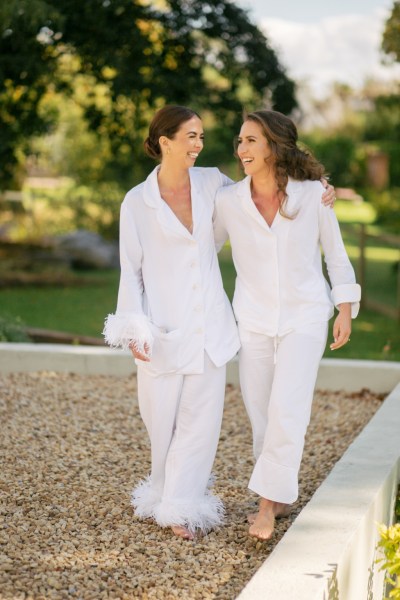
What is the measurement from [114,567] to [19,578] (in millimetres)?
371

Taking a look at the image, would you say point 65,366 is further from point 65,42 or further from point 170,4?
point 170,4

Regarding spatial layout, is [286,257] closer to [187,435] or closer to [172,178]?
[172,178]

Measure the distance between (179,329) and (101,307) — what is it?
27.0 feet

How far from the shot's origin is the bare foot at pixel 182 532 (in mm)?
3982

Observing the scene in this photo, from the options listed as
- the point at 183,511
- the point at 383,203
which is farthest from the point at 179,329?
the point at 383,203

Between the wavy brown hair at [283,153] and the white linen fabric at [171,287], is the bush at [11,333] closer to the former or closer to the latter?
the white linen fabric at [171,287]

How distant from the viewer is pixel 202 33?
1125 cm

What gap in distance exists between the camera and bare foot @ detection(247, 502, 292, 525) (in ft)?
13.6

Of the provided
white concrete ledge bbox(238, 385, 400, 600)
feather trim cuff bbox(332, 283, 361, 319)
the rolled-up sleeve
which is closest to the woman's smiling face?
the rolled-up sleeve

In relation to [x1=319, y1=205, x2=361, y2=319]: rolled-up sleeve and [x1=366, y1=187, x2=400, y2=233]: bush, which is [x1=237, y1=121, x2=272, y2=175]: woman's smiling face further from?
[x1=366, y1=187, x2=400, y2=233]: bush

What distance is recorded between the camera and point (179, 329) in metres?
4.00

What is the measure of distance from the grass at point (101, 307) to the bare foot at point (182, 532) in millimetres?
4109

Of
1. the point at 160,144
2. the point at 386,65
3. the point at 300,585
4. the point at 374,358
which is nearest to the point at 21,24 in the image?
the point at 386,65

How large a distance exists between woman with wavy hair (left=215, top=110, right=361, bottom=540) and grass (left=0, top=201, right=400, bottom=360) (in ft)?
12.8
